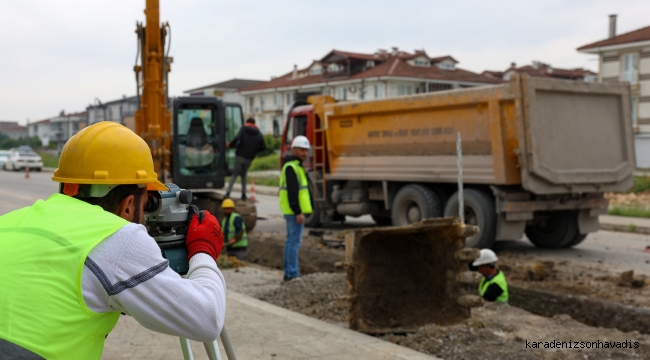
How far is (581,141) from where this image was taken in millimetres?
11617

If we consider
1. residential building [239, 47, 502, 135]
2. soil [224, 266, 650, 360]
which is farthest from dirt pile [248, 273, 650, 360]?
residential building [239, 47, 502, 135]

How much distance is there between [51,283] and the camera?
2.08 metres

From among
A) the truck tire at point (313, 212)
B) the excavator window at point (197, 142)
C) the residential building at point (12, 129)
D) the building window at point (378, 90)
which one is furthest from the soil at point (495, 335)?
the residential building at point (12, 129)

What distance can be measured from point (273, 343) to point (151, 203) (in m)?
3.19

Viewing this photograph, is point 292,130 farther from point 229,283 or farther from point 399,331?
point 399,331

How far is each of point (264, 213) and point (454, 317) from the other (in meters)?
12.9

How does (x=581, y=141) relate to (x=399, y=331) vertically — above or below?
above

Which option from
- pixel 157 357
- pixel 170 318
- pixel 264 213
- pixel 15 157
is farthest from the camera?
pixel 15 157

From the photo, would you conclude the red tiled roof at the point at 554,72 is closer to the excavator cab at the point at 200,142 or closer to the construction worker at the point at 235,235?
the excavator cab at the point at 200,142

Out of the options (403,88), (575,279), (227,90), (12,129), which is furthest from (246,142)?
(12,129)

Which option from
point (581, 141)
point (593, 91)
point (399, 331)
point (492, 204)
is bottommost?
point (399, 331)

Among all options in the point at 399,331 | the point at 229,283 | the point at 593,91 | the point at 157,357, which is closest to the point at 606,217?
the point at 593,91

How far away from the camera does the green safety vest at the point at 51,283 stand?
6.70 ft

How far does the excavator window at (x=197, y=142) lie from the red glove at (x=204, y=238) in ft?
39.0
